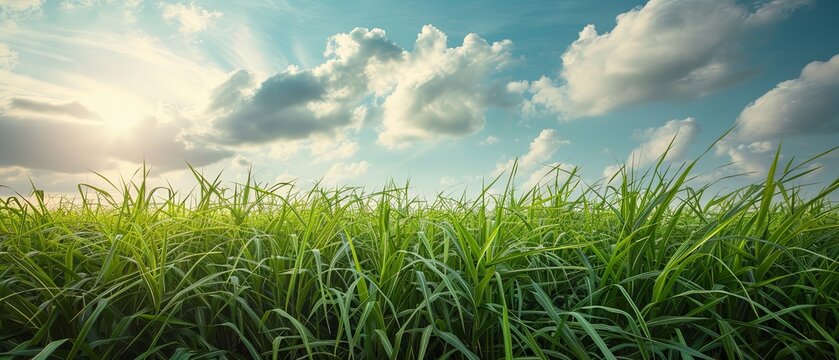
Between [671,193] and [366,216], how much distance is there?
150 cm

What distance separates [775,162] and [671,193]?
37 cm

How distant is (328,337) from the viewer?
76.7 inches

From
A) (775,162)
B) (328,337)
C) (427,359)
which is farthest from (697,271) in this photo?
(328,337)

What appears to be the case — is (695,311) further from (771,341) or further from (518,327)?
(518,327)

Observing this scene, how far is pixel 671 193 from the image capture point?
6.28ft

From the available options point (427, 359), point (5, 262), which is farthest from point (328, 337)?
point (5, 262)

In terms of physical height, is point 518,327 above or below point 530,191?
below

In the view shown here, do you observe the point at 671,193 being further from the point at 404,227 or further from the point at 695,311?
the point at 404,227

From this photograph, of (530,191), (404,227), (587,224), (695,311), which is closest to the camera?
(695,311)

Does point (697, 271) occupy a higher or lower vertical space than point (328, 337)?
higher

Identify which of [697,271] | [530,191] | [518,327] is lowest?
[518,327]

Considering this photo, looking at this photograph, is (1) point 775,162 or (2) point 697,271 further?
(2) point 697,271

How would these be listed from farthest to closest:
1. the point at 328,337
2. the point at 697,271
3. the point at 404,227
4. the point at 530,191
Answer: the point at 530,191
the point at 404,227
the point at 697,271
the point at 328,337

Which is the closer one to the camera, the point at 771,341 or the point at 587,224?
the point at 771,341
